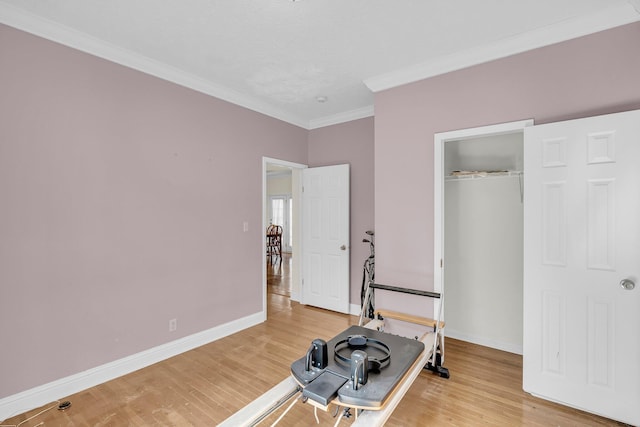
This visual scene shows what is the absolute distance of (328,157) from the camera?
4.56 meters

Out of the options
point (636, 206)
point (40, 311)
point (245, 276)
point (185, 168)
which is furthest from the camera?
point (245, 276)

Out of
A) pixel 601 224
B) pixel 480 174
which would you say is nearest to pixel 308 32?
pixel 480 174

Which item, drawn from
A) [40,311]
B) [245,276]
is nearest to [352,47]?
[245,276]

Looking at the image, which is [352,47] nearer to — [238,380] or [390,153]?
[390,153]

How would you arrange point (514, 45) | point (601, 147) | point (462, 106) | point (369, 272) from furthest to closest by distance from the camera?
point (369, 272), point (462, 106), point (514, 45), point (601, 147)

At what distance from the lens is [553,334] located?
2.27 metres

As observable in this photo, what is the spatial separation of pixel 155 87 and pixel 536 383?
4172 millimetres

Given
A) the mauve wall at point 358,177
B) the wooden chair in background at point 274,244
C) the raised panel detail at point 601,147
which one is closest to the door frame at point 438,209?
the raised panel detail at point 601,147

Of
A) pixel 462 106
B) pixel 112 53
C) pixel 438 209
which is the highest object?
pixel 112 53

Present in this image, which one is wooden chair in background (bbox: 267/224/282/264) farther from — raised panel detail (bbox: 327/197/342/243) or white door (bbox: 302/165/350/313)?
raised panel detail (bbox: 327/197/342/243)

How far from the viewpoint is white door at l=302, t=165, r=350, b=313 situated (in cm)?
426

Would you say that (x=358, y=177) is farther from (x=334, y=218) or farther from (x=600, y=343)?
(x=600, y=343)

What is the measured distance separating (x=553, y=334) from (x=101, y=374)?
3.61 m

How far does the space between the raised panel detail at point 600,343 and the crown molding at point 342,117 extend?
308 centimetres
